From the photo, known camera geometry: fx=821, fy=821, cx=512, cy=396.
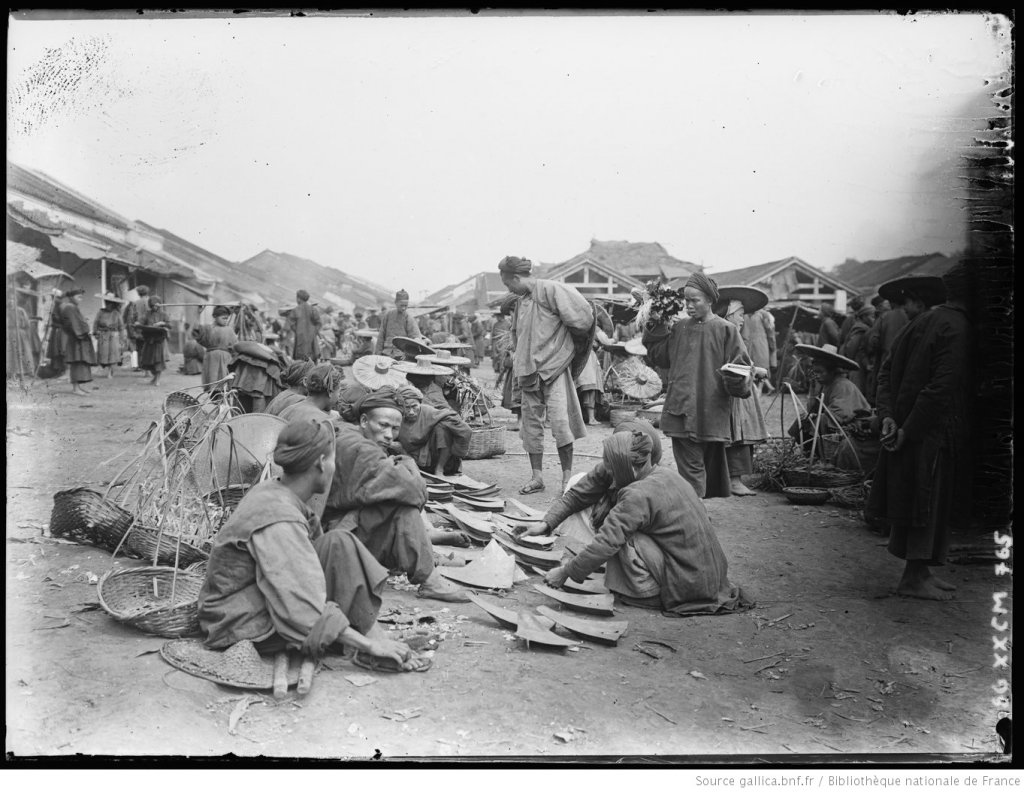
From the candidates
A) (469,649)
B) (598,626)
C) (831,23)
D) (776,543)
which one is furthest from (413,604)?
(831,23)

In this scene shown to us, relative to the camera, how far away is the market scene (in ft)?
11.2

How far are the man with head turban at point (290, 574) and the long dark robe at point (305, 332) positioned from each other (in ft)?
22.7

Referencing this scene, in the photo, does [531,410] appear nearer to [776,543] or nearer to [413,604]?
[776,543]

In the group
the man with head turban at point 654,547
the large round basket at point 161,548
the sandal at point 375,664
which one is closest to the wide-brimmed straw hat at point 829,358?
the man with head turban at point 654,547

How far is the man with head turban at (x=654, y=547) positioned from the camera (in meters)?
4.21

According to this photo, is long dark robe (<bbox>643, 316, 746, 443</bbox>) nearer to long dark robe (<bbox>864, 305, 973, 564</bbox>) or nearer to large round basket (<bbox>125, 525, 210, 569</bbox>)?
long dark robe (<bbox>864, 305, 973, 564</bbox>)

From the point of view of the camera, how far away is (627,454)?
4340 mm

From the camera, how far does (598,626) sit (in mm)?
4035

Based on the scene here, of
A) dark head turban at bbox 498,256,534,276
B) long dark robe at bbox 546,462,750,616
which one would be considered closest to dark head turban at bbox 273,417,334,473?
long dark robe at bbox 546,462,750,616

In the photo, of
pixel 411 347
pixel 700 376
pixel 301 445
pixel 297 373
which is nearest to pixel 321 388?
pixel 297 373

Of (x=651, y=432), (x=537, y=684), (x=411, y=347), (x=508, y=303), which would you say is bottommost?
(x=537, y=684)

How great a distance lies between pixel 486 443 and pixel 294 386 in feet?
8.41

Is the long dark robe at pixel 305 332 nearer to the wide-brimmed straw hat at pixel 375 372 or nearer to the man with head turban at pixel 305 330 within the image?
the man with head turban at pixel 305 330

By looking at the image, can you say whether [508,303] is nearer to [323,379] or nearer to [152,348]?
[323,379]
